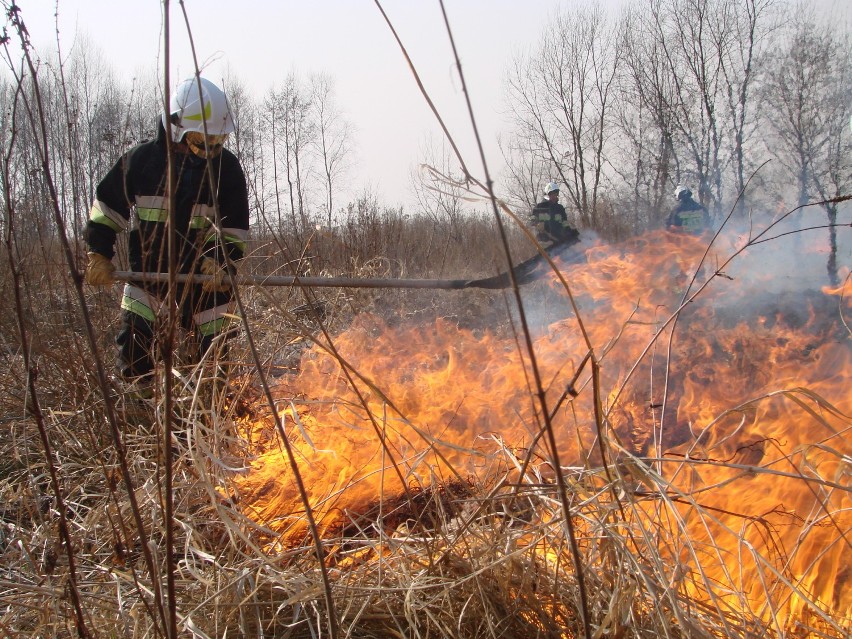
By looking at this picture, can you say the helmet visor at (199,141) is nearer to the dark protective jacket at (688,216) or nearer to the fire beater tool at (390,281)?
the fire beater tool at (390,281)

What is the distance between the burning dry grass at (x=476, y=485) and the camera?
1.53 meters

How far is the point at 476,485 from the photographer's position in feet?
7.02

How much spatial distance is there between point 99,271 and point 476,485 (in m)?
2.93

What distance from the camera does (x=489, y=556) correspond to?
1.69m

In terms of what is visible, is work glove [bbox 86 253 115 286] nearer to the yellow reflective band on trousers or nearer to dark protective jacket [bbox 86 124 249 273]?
dark protective jacket [bbox 86 124 249 273]

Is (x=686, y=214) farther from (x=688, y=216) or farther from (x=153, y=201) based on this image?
(x=153, y=201)

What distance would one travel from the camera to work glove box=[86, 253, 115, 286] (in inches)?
151

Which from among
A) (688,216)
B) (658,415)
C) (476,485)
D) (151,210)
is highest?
(151,210)

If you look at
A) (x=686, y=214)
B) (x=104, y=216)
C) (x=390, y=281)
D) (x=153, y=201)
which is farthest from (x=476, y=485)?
(x=686, y=214)

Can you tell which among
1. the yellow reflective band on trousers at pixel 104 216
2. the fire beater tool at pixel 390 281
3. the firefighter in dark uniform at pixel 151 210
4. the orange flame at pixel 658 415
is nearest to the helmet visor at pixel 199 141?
the firefighter in dark uniform at pixel 151 210

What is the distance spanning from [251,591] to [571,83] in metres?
20.2

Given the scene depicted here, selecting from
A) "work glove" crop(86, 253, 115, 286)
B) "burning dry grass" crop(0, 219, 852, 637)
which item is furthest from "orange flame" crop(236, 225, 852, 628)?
"work glove" crop(86, 253, 115, 286)

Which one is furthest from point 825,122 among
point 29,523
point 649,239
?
point 29,523

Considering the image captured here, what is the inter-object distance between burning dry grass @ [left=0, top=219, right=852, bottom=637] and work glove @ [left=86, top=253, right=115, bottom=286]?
619 millimetres
